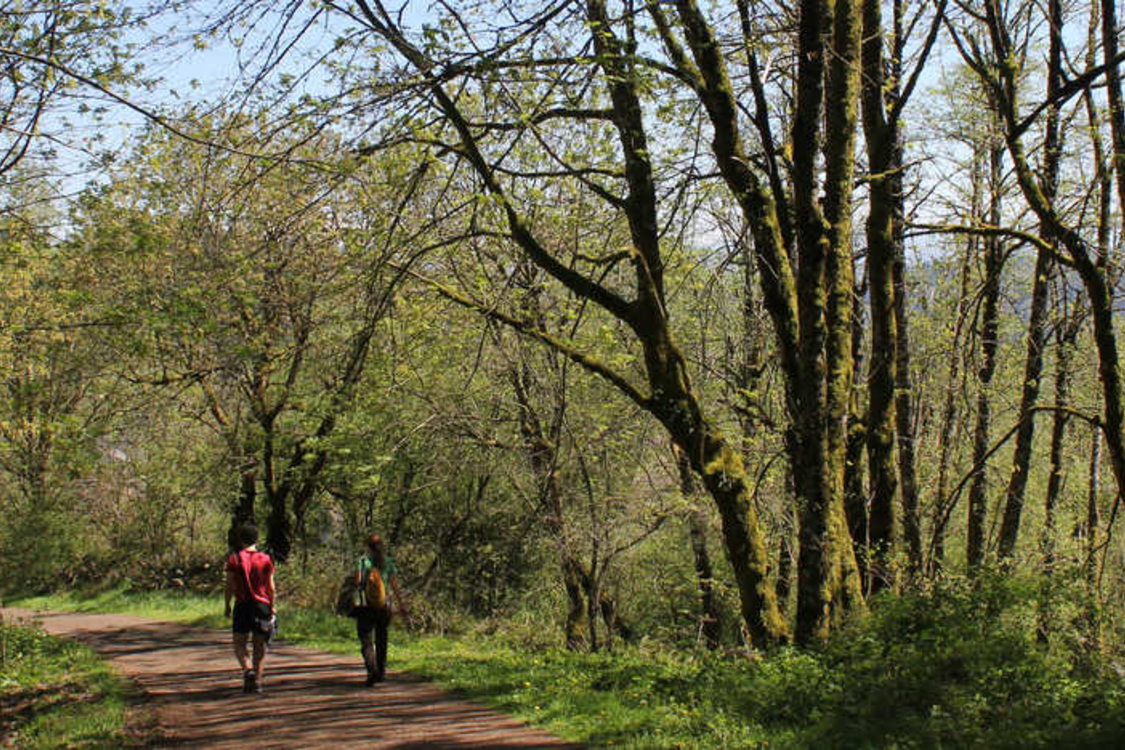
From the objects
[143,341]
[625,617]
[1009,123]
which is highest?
[1009,123]

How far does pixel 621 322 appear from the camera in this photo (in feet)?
45.7

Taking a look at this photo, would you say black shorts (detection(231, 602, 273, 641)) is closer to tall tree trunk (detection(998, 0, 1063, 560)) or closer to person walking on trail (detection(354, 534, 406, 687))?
person walking on trail (detection(354, 534, 406, 687))

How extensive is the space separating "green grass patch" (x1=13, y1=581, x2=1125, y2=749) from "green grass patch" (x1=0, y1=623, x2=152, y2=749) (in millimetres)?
3067

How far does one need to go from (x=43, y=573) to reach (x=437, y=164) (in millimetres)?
22220

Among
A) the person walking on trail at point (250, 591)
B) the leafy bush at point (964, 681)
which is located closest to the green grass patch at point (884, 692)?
the leafy bush at point (964, 681)

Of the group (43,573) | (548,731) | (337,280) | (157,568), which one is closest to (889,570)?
(548,731)

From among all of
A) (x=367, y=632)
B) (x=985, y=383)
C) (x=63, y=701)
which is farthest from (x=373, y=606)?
(x=985, y=383)

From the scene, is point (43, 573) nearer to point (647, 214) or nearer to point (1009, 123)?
point (647, 214)

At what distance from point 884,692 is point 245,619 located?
591cm

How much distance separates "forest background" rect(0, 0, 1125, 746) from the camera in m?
7.70

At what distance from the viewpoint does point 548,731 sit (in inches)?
263

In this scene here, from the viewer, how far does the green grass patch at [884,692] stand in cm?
514

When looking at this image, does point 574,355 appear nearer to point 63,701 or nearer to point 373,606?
point 373,606

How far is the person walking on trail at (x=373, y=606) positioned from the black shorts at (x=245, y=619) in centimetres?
97
